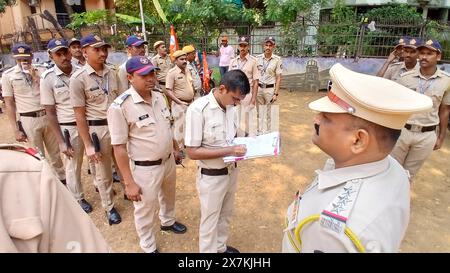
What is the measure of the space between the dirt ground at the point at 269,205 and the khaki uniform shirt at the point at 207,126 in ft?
4.11

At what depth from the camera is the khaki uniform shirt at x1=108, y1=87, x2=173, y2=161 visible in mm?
2668

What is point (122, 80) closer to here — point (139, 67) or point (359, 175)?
point (139, 67)

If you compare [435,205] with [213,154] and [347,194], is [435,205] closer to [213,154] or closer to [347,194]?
[213,154]

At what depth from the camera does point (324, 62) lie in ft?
33.2

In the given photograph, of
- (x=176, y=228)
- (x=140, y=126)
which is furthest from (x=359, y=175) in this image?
(x=176, y=228)

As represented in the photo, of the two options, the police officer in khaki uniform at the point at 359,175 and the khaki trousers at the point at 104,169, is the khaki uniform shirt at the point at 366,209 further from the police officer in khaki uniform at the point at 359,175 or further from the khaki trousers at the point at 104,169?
the khaki trousers at the point at 104,169

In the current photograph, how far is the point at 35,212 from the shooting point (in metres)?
0.92

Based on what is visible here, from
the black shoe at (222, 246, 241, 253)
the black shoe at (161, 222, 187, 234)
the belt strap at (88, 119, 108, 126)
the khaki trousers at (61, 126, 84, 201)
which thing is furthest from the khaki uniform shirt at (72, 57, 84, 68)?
the black shoe at (222, 246, 241, 253)

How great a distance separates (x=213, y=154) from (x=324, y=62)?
879 cm

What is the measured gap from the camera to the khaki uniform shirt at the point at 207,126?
2.51 metres

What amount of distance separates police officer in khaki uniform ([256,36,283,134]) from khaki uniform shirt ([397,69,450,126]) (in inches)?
121

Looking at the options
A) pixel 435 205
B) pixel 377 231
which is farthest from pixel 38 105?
pixel 435 205

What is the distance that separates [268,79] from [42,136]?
14.1 feet

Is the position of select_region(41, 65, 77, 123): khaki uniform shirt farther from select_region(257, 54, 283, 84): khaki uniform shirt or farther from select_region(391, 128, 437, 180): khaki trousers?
select_region(391, 128, 437, 180): khaki trousers
